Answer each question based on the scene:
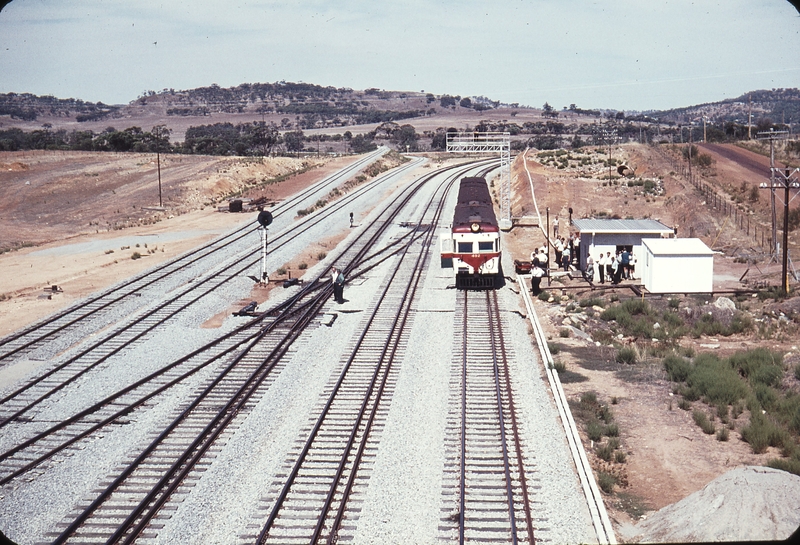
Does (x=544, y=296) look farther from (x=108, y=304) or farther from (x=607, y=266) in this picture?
(x=108, y=304)

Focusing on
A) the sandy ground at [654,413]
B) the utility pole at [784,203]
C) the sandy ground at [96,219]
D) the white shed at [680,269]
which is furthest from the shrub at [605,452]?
the sandy ground at [96,219]

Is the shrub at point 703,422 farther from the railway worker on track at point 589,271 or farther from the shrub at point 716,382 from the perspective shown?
the railway worker on track at point 589,271

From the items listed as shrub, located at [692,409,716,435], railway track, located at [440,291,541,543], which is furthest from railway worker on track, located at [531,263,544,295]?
shrub, located at [692,409,716,435]

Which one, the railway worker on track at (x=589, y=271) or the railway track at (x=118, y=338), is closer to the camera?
the railway track at (x=118, y=338)

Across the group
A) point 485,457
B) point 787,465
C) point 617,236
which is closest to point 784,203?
point 617,236

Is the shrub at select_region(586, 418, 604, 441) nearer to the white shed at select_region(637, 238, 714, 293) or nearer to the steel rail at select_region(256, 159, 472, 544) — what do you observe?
the steel rail at select_region(256, 159, 472, 544)

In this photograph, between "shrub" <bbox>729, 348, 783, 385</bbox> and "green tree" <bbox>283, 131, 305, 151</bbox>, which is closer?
"shrub" <bbox>729, 348, 783, 385</bbox>

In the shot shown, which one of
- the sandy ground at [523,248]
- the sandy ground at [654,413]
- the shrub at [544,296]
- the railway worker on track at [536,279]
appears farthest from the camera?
the railway worker on track at [536,279]
